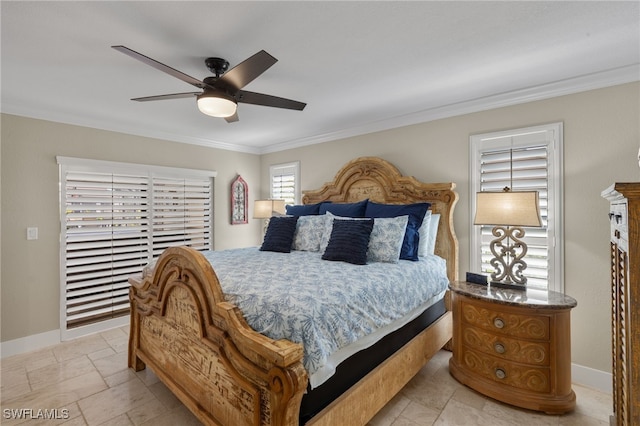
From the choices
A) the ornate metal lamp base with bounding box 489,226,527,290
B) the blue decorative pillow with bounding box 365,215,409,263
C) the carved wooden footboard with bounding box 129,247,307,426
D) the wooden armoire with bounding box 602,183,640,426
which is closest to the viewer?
the wooden armoire with bounding box 602,183,640,426

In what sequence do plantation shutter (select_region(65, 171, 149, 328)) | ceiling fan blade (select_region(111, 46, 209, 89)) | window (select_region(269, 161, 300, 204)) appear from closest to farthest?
ceiling fan blade (select_region(111, 46, 209, 89)) < plantation shutter (select_region(65, 171, 149, 328)) < window (select_region(269, 161, 300, 204))

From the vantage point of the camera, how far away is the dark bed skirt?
4.76 ft

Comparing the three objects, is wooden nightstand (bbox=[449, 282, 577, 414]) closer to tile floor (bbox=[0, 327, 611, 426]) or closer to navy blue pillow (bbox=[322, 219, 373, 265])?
tile floor (bbox=[0, 327, 611, 426])

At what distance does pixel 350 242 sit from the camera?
8.46 ft

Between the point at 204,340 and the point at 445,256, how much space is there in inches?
94.1

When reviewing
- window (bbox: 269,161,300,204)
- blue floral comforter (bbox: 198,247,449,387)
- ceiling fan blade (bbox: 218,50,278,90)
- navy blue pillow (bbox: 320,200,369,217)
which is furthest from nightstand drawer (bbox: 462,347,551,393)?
window (bbox: 269,161,300,204)

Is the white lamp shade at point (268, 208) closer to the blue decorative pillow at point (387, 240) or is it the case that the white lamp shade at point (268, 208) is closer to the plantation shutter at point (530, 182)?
the blue decorative pillow at point (387, 240)

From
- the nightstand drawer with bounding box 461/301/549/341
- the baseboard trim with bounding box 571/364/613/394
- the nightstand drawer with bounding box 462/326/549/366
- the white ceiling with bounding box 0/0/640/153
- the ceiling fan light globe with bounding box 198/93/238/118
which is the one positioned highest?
the white ceiling with bounding box 0/0/640/153

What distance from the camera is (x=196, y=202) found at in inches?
176

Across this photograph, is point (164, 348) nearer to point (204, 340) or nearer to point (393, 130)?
point (204, 340)

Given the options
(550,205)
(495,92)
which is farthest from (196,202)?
(550,205)

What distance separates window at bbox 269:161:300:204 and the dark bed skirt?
2.86 metres

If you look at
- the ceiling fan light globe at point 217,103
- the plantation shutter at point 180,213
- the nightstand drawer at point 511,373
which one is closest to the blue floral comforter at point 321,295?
the nightstand drawer at point 511,373

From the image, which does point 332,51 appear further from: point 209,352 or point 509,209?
point 209,352
